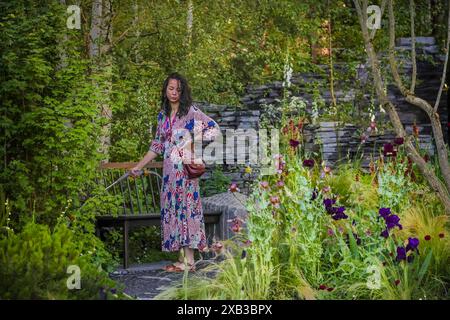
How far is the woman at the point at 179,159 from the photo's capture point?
6484mm

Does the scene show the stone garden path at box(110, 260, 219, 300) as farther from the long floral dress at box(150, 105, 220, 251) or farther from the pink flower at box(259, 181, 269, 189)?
the pink flower at box(259, 181, 269, 189)

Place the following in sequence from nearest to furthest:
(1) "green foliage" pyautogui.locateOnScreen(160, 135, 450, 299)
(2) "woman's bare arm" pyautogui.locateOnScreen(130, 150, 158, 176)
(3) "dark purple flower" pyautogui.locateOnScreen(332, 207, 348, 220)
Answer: (1) "green foliage" pyautogui.locateOnScreen(160, 135, 450, 299) < (3) "dark purple flower" pyautogui.locateOnScreen(332, 207, 348, 220) < (2) "woman's bare arm" pyautogui.locateOnScreen(130, 150, 158, 176)

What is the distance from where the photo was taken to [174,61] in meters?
11.3

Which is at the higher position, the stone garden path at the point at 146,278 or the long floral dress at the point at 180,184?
the long floral dress at the point at 180,184

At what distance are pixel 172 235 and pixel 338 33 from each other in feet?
32.4

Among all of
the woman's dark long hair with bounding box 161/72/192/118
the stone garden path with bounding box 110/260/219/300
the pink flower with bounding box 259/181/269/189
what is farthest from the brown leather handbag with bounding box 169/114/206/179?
the pink flower with bounding box 259/181/269/189

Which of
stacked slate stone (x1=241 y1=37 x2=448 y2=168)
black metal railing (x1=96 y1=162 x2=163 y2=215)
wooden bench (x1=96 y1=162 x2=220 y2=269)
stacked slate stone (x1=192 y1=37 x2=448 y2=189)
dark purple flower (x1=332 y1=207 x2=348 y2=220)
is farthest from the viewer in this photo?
stacked slate stone (x1=241 y1=37 x2=448 y2=168)

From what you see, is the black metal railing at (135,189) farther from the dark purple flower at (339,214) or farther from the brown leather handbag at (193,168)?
the dark purple flower at (339,214)

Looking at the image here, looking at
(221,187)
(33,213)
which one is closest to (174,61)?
(221,187)

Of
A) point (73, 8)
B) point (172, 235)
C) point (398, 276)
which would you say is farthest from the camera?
point (73, 8)

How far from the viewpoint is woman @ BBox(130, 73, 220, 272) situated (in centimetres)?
648

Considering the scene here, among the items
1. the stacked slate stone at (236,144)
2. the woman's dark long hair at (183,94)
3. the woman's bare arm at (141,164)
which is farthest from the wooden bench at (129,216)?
the stacked slate stone at (236,144)

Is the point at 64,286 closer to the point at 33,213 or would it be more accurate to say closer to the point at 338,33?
the point at 33,213

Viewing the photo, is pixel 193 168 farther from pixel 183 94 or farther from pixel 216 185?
pixel 216 185
